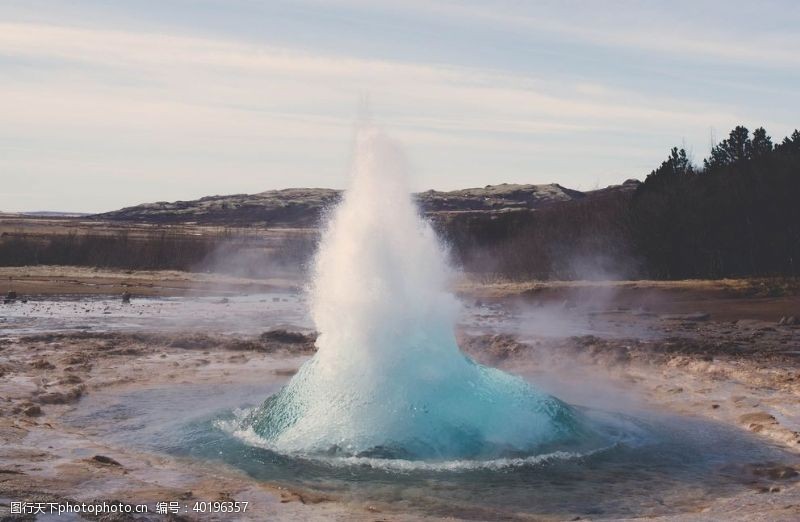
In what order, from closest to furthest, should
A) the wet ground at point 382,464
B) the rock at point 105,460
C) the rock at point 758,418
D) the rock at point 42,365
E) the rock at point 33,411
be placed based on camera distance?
the wet ground at point 382,464 < the rock at point 105,460 < the rock at point 758,418 < the rock at point 33,411 < the rock at point 42,365

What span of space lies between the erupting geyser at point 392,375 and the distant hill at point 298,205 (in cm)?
8791

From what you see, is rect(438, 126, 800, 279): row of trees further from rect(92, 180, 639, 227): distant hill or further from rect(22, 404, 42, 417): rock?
rect(92, 180, 639, 227): distant hill

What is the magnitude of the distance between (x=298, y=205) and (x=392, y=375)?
4336 inches

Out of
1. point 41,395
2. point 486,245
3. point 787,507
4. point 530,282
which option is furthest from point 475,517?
point 486,245

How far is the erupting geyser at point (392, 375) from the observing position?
31.9ft

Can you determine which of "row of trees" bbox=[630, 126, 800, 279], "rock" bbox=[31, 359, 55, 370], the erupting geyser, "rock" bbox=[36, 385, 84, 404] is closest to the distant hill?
"row of trees" bbox=[630, 126, 800, 279]

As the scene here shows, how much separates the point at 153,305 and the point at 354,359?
2066cm

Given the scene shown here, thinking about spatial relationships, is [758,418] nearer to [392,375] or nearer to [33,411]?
[392,375]

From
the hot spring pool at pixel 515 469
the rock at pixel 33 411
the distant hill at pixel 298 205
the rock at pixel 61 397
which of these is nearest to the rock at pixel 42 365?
the rock at pixel 61 397

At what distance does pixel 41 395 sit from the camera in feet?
41.5

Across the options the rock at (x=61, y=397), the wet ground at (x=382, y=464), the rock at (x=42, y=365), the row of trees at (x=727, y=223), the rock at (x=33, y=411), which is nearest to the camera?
the wet ground at (x=382, y=464)

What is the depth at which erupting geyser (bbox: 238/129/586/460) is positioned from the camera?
31.9 feet

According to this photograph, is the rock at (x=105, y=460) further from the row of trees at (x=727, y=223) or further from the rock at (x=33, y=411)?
the row of trees at (x=727, y=223)

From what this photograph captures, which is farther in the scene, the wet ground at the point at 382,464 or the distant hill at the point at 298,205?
the distant hill at the point at 298,205
